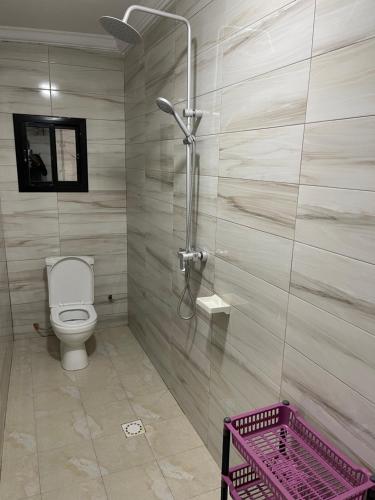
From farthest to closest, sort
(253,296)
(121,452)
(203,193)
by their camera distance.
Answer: (121,452) < (203,193) < (253,296)

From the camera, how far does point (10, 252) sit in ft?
10.3

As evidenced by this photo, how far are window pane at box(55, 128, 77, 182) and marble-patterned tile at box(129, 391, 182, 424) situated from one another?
1942 millimetres

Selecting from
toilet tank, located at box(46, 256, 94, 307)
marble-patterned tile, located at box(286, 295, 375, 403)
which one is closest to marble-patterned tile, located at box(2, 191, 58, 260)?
toilet tank, located at box(46, 256, 94, 307)

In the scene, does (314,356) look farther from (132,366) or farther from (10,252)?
(10,252)

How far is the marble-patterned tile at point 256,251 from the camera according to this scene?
4.50ft


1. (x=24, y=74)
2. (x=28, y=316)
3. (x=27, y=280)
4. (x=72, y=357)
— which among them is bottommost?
(x=72, y=357)

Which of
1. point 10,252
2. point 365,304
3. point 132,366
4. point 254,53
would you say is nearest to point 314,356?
point 365,304

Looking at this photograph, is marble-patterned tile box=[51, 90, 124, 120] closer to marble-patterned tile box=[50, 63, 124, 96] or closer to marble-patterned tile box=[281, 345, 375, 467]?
marble-patterned tile box=[50, 63, 124, 96]

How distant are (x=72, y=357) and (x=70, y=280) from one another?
0.66 metres

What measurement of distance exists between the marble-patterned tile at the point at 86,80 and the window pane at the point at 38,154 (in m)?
0.39

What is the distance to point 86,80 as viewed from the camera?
311 cm

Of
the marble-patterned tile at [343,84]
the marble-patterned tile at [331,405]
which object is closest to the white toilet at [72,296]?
the marble-patterned tile at [331,405]

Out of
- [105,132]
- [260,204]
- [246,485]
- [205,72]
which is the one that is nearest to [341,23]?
[260,204]

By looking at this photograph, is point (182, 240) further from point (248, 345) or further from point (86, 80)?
point (86, 80)
